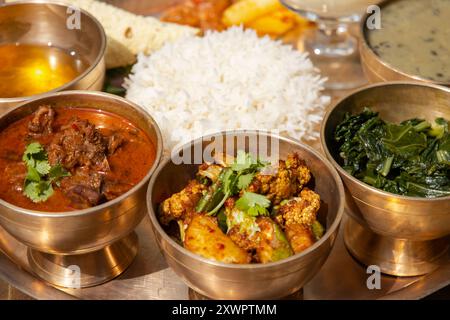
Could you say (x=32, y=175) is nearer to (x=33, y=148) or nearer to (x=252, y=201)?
(x=33, y=148)

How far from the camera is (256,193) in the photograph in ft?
7.63

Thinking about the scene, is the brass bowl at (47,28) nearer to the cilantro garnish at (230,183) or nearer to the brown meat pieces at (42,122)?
the brown meat pieces at (42,122)

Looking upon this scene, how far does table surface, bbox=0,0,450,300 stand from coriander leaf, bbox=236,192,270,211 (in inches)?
21.4

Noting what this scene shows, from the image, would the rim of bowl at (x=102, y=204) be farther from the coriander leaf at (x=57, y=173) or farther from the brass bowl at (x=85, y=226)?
the coriander leaf at (x=57, y=173)

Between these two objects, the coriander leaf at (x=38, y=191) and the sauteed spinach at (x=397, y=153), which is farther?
the sauteed spinach at (x=397, y=153)

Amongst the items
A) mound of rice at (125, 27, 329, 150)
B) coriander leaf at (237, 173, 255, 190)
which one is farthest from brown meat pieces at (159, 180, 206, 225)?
mound of rice at (125, 27, 329, 150)

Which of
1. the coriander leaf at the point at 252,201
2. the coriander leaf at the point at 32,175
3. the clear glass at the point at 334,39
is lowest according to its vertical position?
the clear glass at the point at 334,39

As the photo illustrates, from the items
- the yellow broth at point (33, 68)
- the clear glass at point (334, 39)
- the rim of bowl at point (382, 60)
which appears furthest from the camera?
the clear glass at point (334, 39)

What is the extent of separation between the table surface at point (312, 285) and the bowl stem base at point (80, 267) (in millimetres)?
34

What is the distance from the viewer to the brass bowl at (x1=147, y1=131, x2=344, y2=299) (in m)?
2.05

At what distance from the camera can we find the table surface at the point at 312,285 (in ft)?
8.43

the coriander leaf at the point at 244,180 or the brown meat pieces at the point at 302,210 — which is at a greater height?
the coriander leaf at the point at 244,180

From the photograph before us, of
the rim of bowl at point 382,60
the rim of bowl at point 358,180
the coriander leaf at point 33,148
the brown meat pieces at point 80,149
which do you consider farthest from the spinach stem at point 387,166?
the coriander leaf at point 33,148

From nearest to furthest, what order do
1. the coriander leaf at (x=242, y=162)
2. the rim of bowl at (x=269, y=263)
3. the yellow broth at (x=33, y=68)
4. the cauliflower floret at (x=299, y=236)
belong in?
the rim of bowl at (x=269, y=263) < the cauliflower floret at (x=299, y=236) < the coriander leaf at (x=242, y=162) < the yellow broth at (x=33, y=68)
